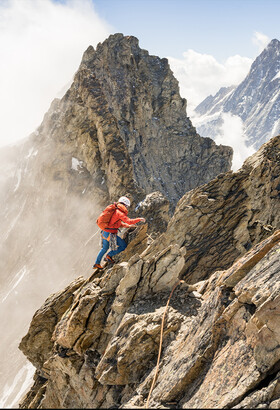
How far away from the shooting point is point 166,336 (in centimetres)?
959

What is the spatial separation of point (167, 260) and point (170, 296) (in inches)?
60.2

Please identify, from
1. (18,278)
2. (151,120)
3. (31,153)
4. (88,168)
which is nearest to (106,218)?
(88,168)

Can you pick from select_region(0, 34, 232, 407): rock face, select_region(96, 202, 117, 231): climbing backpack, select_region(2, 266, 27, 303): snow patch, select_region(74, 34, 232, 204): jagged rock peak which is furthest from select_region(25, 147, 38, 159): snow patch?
select_region(96, 202, 117, 231): climbing backpack

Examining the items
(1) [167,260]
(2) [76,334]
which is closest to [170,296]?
(1) [167,260]

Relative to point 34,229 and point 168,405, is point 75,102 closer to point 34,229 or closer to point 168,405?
point 34,229

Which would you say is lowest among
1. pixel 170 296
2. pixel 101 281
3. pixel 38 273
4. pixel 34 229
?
pixel 170 296

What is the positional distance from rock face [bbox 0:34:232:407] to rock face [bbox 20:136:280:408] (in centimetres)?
1750

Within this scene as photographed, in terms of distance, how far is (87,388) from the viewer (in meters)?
10.5

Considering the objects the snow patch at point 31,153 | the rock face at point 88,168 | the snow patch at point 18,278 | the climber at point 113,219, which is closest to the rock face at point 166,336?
the climber at point 113,219

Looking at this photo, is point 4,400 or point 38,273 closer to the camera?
point 4,400

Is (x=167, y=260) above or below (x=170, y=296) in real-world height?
above

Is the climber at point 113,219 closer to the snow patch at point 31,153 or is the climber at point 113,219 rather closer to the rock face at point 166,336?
the rock face at point 166,336

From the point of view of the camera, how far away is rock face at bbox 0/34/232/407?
38.8m

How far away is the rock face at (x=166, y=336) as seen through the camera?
747 centimetres
